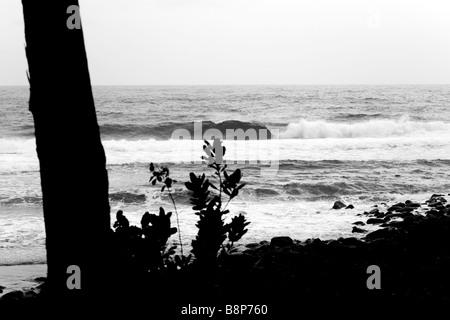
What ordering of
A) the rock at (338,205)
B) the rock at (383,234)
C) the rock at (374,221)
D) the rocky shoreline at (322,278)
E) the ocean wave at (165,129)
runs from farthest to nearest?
the ocean wave at (165,129), the rock at (338,205), the rock at (374,221), the rock at (383,234), the rocky shoreline at (322,278)

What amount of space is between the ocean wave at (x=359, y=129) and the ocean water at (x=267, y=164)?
6 cm

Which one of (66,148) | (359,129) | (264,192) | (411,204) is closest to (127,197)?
(264,192)

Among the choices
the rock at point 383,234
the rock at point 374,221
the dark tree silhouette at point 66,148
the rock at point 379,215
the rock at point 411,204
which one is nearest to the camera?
the dark tree silhouette at point 66,148

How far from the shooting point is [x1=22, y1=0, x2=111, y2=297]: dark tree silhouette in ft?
9.22

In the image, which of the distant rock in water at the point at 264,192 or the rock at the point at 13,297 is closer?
the rock at the point at 13,297

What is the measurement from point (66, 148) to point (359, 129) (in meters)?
27.3

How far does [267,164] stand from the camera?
16500 mm

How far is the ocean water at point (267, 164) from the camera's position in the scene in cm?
891

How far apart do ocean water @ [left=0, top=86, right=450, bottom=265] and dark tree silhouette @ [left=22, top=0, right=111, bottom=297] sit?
0.41 ft

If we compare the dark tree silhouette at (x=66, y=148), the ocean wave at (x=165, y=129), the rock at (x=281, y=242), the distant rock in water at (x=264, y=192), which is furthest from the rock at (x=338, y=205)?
the ocean wave at (x=165, y=129)

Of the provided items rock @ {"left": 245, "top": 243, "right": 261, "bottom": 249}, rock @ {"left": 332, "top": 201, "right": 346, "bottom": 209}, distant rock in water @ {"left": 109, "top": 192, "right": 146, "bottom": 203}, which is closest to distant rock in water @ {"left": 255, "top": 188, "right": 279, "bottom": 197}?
rock @ {"left": 332, "top": 201, "right": 346, "bottom": 209}

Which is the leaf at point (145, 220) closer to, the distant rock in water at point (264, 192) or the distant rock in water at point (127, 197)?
the distant rock in water at point (127, 197)

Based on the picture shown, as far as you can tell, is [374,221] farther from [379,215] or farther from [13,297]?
[13,297]
